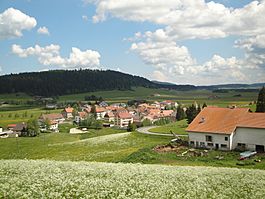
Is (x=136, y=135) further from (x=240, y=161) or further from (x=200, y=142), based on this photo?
(x=240, y=161)

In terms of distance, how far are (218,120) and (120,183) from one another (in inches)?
1514

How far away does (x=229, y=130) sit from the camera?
5131 centimetres

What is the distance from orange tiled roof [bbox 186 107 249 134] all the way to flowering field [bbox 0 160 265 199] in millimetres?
26386

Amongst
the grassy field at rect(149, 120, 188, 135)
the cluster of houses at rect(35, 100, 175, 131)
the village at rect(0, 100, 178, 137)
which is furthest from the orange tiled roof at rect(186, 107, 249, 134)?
the cluster of houses at rect(35, 100, 175, 131)

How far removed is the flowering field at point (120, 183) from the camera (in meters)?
A: 18.2

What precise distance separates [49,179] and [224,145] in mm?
36981

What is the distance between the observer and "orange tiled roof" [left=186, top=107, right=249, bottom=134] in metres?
52.6

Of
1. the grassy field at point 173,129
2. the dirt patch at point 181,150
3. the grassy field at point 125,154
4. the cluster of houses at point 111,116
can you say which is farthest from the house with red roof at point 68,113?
the dirt patch at point 181,150

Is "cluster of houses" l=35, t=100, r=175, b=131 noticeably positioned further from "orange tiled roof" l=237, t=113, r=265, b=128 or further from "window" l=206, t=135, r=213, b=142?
"orange tiled roof" l=237, t=113, r=265, b=128

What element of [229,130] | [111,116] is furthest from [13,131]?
[229,130]

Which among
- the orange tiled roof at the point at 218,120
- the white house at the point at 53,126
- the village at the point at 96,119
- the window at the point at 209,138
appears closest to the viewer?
the orange tiled roof at the point at 218,120

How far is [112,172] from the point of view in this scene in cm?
2428

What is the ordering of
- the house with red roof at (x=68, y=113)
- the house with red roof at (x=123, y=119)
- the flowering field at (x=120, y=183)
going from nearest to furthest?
the flowering field at (x=120, y=183) < the house with red roof at (x=123, y=119) < the house with red roof at (x=68, y=113)

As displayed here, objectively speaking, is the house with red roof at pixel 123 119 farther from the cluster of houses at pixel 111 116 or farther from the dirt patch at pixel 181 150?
the dirt patch at pixel 181 150
